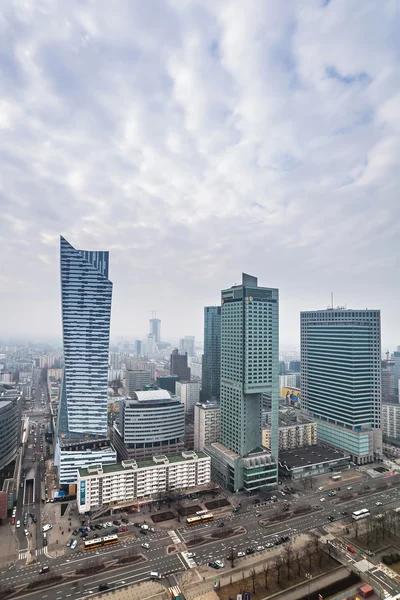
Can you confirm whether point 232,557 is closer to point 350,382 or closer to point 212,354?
point 350,382

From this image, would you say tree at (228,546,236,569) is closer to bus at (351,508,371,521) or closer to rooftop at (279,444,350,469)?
bus at (351,508,371,521)

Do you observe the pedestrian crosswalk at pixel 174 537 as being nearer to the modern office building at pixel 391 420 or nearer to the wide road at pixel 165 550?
the wide road at pixel 165 550

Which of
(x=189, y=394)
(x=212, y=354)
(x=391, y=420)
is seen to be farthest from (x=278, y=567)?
(x=189, y=394)

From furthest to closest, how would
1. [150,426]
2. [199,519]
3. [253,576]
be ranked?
[150,426], [199,519], [253,576]

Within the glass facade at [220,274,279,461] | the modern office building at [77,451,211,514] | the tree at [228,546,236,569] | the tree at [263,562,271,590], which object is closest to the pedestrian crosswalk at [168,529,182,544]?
the tree at [228,546,236,569]

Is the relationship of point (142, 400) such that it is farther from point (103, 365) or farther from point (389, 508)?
point (389, 508)

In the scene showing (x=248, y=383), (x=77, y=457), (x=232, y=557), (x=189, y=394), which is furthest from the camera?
(x=189, y=394)

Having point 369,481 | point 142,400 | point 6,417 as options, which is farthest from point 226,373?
point 6,417
